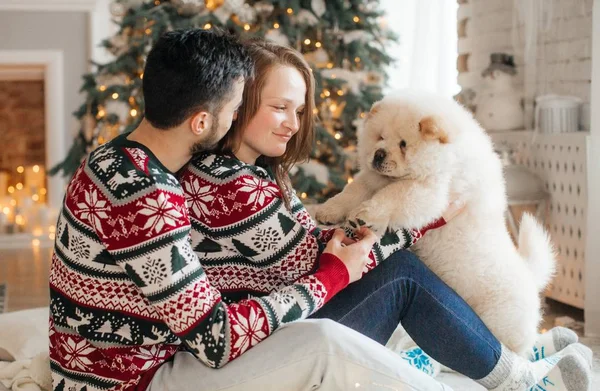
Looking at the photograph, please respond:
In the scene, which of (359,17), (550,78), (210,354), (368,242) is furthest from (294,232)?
(359,17)

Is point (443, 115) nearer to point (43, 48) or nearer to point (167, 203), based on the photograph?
point (167, 203)

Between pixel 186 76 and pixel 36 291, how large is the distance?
3.17m

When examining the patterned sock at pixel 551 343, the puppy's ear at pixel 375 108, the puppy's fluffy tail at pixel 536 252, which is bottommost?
the patterned sock at pixel 551 343

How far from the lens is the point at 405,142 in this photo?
175 cm

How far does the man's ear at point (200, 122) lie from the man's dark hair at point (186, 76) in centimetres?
1

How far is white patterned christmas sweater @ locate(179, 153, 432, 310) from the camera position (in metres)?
1.45

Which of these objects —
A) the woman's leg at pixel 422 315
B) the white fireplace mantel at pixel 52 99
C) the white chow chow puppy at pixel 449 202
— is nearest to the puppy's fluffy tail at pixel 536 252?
the white chow chow puppy at pixel 449 202

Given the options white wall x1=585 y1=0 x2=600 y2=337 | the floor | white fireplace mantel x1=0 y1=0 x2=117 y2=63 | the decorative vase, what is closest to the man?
the floor

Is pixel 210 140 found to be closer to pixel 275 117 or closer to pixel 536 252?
pixel 275 117

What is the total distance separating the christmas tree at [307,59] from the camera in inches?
151

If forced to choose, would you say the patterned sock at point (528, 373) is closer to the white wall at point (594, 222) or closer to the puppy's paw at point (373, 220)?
the puppy's paw at point (373, 220)

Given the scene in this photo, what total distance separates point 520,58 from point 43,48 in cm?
396

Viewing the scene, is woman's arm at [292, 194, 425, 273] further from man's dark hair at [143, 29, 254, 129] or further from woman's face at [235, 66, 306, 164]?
man's dark hair at [143, 29, 254, 129]

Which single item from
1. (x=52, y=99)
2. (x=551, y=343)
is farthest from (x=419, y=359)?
(x=52, y=99)
